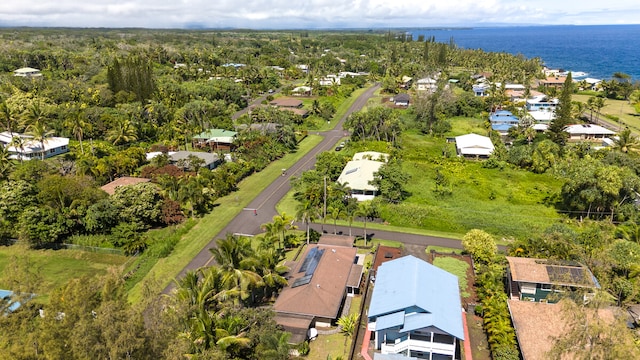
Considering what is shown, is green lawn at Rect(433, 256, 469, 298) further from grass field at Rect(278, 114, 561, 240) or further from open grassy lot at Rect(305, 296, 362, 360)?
open grassy lot at Rect(305, 296, 362, 360)

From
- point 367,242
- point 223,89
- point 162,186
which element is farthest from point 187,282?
point 223,89

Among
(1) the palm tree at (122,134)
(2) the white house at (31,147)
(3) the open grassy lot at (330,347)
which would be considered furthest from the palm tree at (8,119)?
(3) the open grassy lot at (330,347)

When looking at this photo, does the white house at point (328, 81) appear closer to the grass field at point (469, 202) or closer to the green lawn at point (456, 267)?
the grass field at point (469, 202)

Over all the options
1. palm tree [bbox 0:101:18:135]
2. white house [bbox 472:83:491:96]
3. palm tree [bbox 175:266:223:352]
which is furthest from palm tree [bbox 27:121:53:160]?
white house [bbox 472:83:491:96]

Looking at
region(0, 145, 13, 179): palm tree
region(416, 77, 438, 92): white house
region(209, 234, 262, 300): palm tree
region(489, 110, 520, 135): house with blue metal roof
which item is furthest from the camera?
region(416, 77, 438, 92): white house

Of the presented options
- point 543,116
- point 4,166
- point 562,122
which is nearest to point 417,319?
point 4,166

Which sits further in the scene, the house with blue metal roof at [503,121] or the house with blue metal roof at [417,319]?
the house with blue metal roof at [503,121]

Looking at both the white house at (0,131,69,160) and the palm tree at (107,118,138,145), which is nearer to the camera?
the white house at (0,131,69,160)

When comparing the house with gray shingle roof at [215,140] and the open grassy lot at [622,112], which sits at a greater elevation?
the open grassy lot at [622,112]

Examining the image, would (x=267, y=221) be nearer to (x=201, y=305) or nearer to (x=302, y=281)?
(x=302, y=281)
